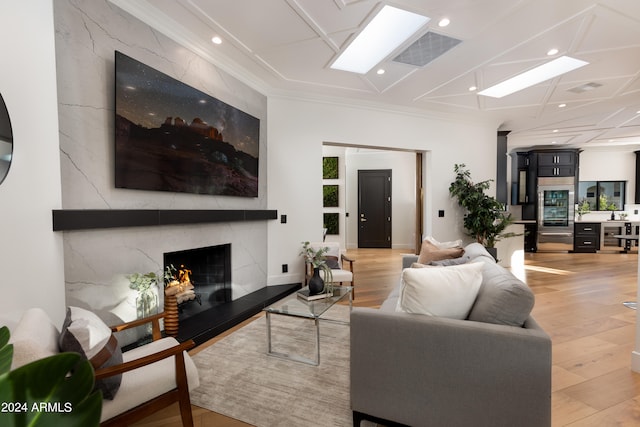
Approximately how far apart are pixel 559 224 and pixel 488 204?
13.6 ft

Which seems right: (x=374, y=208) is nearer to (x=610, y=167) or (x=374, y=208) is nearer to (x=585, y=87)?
(x=585, y=87)

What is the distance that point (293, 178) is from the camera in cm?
463

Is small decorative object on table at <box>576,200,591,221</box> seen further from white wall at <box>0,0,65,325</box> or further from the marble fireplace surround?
white wall at <box>0,0,65,325</box>

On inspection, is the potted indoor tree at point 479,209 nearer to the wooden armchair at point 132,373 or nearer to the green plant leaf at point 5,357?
the wooden armchair at point 132,373

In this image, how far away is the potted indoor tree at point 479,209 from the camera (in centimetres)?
539

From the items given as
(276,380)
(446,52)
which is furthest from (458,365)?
(446,52)

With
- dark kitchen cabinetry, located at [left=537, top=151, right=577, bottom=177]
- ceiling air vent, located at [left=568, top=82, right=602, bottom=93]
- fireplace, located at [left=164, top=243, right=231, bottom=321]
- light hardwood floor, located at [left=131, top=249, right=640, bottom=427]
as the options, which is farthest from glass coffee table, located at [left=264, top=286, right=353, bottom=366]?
dark kitchen cabinetry, located at [left=537, top=151, right=577, bottom=177]

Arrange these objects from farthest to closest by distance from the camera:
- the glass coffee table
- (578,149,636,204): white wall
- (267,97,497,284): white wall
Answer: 1. (578,149,636,204): white wall
2. (267,97,497,284): white wall
3. the glass coffee table

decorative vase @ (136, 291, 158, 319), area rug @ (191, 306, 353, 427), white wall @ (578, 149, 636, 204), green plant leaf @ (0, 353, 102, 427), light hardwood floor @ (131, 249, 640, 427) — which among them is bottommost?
area rug @ (191, 306, 353, 427)

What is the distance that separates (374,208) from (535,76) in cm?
537

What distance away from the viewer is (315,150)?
4.73 m

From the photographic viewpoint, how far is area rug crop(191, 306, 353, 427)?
1873mm

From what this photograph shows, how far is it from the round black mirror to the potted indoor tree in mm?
5685

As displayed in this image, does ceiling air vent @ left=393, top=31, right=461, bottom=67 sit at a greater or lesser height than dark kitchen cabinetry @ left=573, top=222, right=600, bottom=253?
greater
